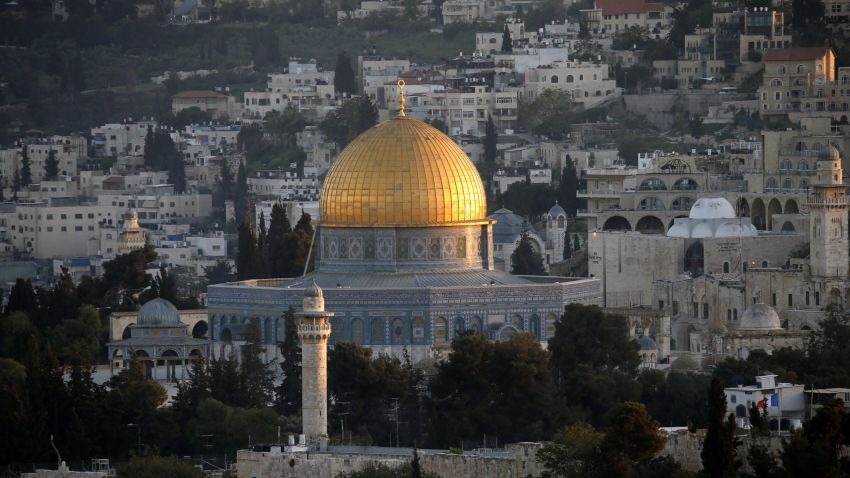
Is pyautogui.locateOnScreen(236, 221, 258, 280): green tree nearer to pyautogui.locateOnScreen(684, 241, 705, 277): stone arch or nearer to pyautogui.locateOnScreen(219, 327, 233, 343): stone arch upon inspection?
pyautogui.locateOnScreen(219, 327, 233, 343): stone arch

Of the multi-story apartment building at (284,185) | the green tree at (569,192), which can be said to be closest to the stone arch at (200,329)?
the green tree at (569,192)

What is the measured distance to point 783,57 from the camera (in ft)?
436

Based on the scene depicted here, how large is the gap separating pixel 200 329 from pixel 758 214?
1909 cm

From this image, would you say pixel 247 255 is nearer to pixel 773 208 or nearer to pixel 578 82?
pixel 773 208

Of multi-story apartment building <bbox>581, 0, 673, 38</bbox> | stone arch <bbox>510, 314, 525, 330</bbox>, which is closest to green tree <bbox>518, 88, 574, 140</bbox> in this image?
multi-story apartment building <bbox>581, 0, 673, 38</bbox>

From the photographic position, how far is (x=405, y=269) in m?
91.8

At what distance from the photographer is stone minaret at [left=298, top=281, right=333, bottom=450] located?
77188 millimetres

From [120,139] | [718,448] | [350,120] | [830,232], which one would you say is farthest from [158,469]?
[120,139]

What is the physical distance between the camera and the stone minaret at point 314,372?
77.2m

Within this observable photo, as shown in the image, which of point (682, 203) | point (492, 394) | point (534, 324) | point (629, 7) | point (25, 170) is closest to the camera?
point (492, 394)

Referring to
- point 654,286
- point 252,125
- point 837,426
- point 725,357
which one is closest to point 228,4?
point 252,125

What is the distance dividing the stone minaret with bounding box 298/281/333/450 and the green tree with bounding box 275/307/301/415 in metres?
5.03

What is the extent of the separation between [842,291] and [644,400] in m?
14.9

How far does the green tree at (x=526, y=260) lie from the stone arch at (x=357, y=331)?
535 inches
